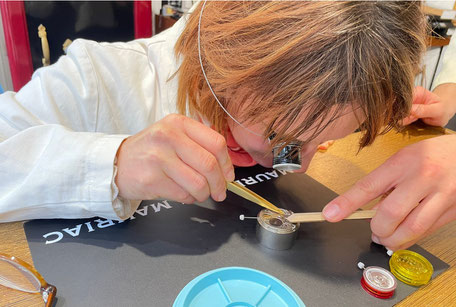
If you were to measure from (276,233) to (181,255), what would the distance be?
16 centimetres

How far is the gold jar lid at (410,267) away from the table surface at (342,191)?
0.6 inches

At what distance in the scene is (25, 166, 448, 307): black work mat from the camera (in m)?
0.49

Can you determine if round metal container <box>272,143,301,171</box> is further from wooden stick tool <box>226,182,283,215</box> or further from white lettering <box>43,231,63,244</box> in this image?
white lettering <box>43,231,63,244</box>

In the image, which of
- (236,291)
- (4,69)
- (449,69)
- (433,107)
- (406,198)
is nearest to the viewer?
(236,291)

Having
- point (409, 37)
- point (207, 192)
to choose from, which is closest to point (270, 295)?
point (207, 192)

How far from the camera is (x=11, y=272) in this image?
48 centimetres

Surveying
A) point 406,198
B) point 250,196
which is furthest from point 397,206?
point 250,196

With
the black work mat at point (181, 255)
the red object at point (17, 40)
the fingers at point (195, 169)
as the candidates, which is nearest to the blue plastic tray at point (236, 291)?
the black work mat at point (181, 255)

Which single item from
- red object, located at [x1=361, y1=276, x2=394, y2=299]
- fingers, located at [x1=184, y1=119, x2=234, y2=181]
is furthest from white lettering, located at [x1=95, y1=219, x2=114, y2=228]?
red object, located at [x1=361, y1=276, x2=394, y2=299]

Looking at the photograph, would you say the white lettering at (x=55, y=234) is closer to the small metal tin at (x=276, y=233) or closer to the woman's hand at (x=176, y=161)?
the woman's hand at (x=176, y=161)

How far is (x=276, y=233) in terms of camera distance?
→ 0.58 meters

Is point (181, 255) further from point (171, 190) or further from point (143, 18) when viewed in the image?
point (143, 18)

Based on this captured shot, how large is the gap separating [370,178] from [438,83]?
35.1 inches

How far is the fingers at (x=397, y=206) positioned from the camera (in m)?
0.60
